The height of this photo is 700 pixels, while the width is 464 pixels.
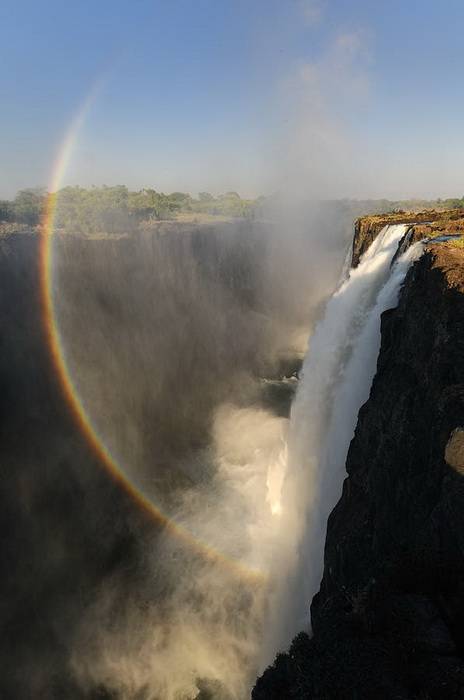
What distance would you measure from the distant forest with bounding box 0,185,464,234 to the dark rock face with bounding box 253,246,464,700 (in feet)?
194

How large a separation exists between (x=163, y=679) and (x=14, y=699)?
563 centimetres

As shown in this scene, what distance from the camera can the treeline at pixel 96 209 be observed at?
7262 cm

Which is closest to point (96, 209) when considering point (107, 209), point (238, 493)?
point (107, 209)

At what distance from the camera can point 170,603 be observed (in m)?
17.9

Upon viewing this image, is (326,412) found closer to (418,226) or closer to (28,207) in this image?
(418,226)

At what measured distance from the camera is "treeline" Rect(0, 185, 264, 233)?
72.6 metres

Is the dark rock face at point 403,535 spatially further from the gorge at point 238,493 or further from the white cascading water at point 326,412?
the white cascading water at point 326,412

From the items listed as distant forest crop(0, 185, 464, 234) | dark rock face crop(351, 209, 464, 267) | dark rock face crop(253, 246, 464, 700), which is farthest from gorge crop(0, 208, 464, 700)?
distant forest crop(0, 185, 464, 234)

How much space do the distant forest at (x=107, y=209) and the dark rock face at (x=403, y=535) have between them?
59.2m

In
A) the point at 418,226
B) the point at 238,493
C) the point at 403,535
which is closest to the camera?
the point at 403,535

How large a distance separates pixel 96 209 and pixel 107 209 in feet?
8.20

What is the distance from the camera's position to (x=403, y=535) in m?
8.00

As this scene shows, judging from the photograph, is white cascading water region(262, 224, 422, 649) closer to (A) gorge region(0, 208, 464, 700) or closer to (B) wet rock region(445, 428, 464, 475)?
(A) gorge region(0, 208, 464, 700)

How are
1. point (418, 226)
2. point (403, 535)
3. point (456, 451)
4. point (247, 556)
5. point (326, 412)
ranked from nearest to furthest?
point (456, 451) → point (403, 535) → point (418, 226) → point (326, 412) → point (247, 556)
